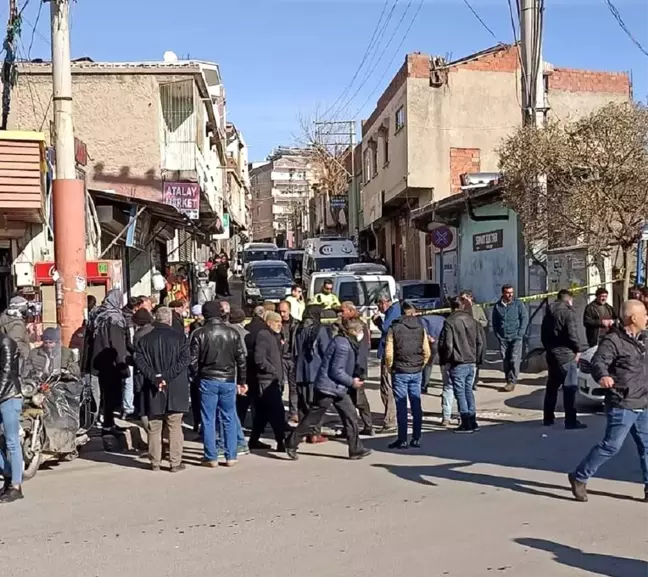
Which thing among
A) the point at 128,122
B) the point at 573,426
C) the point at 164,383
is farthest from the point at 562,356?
the point at 128,122

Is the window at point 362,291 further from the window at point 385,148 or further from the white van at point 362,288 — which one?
the window at point 385,148

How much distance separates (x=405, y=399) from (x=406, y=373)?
12.0 inches

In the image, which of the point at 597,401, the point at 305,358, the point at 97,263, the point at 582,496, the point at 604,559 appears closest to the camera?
the point at 604,559

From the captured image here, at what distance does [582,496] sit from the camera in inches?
280

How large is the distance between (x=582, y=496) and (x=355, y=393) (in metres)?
3.95

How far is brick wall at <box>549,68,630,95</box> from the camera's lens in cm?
3297

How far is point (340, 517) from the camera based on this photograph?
6.87m

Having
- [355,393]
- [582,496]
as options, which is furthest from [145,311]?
[582,496]

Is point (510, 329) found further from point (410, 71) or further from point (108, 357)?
point (410, 71)

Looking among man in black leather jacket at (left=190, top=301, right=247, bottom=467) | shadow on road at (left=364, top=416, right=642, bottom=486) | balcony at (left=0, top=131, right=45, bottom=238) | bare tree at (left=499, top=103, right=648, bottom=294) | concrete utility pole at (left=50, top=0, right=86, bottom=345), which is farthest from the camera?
bare tree at (left=499, top=103, right=648, bottom=294)

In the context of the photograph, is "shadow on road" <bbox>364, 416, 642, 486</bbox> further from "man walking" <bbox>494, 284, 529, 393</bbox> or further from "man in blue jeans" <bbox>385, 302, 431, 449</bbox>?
"man walking" <bbox>494, 284, 529, 393</bbox>

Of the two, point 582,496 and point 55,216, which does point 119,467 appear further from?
point 582,496

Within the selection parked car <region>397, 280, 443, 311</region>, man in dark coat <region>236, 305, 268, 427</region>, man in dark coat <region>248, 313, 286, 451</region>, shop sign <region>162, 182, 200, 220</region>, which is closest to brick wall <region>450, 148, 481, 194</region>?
parked car <region>397, 280, 443, 311</region>

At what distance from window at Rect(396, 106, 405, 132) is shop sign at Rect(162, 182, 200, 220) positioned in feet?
42.9
